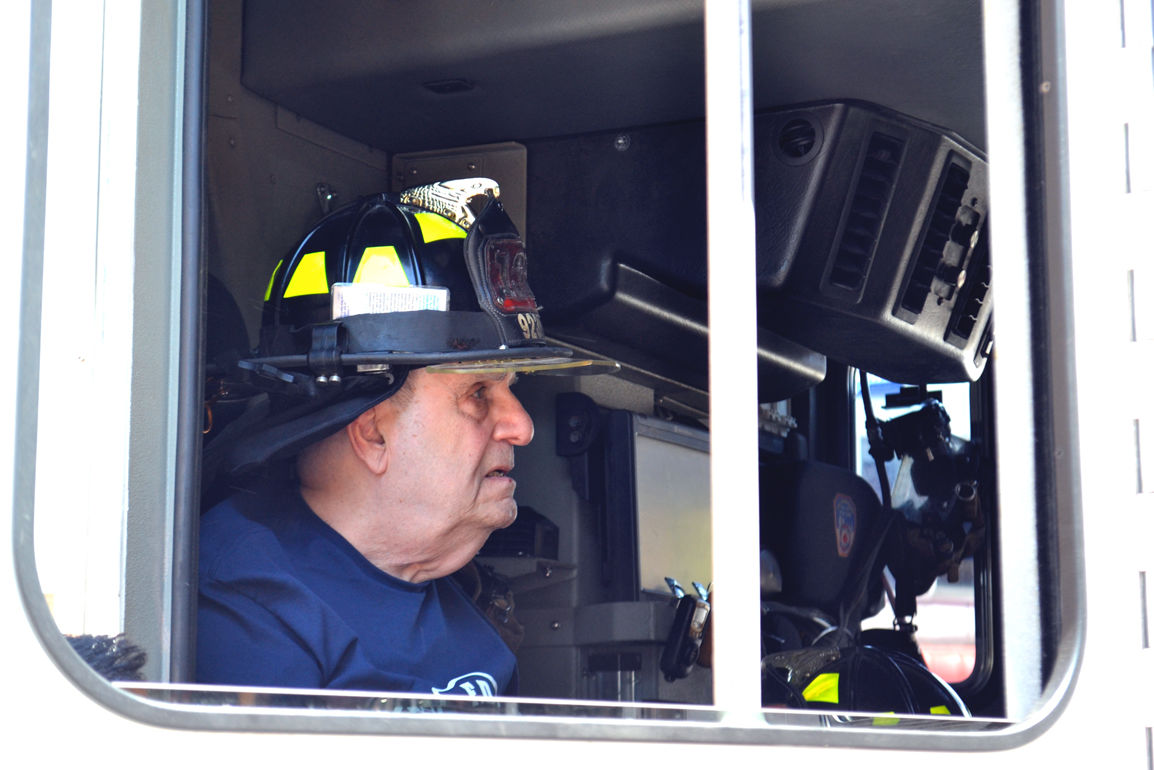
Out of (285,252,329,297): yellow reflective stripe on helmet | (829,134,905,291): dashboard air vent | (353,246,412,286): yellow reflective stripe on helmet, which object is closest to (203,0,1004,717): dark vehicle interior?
(829,134,905,291): dashboard air vent

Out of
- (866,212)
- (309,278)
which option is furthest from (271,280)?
(866,212)

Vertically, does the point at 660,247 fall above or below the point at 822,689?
above

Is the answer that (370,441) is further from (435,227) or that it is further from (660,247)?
(660,247)

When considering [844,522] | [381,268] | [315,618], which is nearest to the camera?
[315,618]

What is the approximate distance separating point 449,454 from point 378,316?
40 centimetres

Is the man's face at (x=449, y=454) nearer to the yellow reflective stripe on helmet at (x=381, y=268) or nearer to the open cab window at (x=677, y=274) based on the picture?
the yellow reflective stripe on helmet at (x=381, y=268)

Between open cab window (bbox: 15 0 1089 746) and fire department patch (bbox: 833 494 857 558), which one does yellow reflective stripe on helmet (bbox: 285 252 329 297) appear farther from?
fire department patch (bbox: 833 494 857 558)

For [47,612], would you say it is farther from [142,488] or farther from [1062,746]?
[1062,746]

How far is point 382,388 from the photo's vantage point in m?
2.21

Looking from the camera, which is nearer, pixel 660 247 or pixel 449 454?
pixel 449 454

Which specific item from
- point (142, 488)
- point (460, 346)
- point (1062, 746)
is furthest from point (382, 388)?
point (1062, 746)

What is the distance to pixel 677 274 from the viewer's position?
8.48 ft

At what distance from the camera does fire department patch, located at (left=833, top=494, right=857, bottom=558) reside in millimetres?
3139

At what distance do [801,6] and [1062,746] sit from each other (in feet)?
3.88
